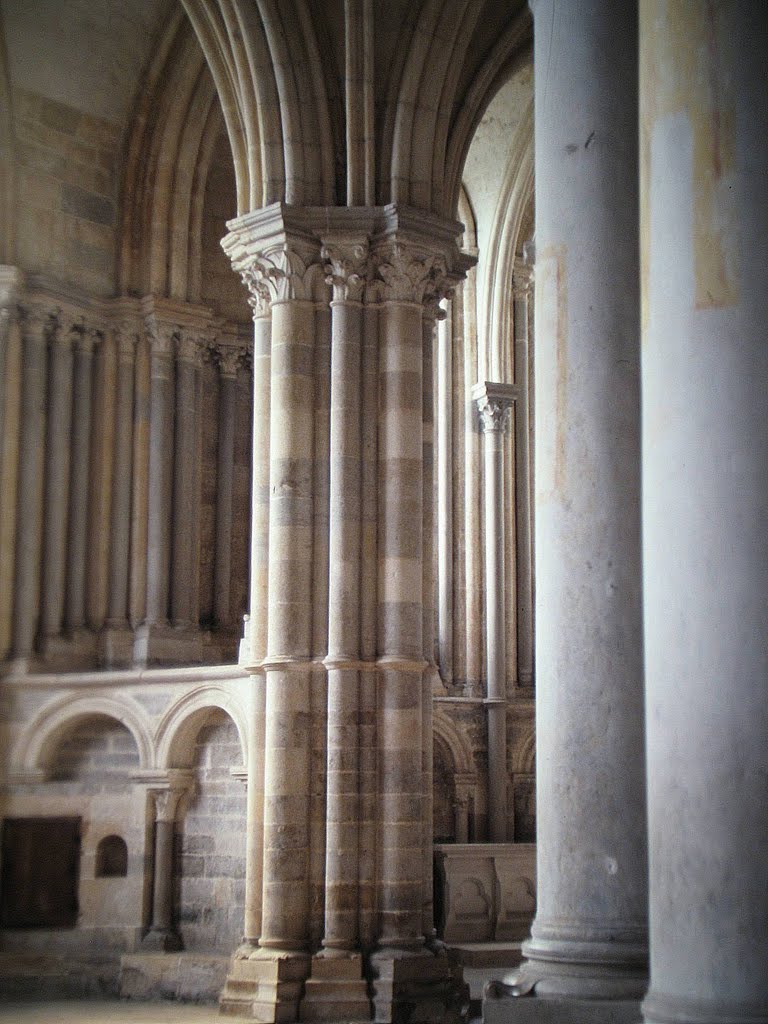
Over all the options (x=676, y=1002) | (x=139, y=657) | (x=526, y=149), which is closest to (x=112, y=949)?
(x=139, y=657)

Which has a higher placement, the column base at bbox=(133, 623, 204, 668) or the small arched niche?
the column base at bbox=(133, 623, 204, 668)

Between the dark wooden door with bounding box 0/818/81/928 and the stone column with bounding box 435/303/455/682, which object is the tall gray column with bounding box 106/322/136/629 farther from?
the stone column with bounding box 435/303/455/682

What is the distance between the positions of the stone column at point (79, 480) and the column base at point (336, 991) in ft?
15.7

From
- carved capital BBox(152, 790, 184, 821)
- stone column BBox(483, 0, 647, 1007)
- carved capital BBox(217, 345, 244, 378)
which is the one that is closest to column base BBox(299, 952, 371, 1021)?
carved capital BBox(152, 790, 184, 821)

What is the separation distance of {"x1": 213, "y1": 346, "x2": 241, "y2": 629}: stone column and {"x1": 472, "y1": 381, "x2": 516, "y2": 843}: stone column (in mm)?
3209

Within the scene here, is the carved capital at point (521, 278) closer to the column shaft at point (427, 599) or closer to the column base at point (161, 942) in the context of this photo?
the column shaft at point (427, 599)

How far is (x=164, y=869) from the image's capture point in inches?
528

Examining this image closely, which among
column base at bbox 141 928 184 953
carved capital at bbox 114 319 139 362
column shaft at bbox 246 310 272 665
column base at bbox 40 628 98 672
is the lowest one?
column base at bbox 141 928 184 953

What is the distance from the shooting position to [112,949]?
1343 centimetres

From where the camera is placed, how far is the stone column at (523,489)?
58.6ft

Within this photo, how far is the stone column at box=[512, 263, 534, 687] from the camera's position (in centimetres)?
1788

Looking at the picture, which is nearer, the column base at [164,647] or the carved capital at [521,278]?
the column base at [164,647]

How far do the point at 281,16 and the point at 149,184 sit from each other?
3631 mm

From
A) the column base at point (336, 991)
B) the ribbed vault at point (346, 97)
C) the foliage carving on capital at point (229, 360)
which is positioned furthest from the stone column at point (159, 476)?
the column base at point (336, 991)
